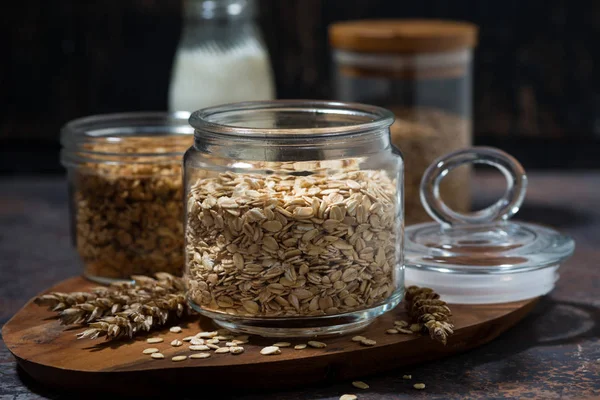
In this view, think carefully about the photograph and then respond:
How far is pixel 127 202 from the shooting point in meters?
1.07

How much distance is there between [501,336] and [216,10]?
810 millimetres

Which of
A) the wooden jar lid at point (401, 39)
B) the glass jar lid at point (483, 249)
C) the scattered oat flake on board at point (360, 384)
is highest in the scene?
the wooden jar lid at point (401, 39)

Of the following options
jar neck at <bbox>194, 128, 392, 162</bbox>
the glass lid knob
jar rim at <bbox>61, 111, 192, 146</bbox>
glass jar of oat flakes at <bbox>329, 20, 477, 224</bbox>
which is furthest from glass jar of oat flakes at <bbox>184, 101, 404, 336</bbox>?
glass jar of oat flakes at <bbox>329, 20, 477, 224</bbox>

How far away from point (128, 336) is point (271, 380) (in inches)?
6.2

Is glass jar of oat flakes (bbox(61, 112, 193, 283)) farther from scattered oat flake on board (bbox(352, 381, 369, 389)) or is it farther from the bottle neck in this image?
the bottle neck

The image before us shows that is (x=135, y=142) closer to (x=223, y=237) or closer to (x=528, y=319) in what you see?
(x=223, y=237)

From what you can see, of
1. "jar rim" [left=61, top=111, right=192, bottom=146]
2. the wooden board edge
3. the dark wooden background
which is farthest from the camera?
the dark wooden background

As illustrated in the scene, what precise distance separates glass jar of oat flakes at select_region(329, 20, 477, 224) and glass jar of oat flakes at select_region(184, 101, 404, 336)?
0.52 metres

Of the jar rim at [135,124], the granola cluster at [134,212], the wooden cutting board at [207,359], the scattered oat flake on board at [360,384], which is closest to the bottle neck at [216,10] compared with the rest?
the jar rim at [135,124]

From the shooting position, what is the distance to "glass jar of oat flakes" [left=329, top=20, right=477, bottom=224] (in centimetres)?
143

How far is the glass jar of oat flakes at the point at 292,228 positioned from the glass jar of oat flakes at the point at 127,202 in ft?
0.50

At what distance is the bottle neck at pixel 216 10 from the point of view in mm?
1532

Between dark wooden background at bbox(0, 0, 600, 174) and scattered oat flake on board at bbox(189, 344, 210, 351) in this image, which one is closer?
scattered oat flake on board at bbox(189, 344, 210, 351)

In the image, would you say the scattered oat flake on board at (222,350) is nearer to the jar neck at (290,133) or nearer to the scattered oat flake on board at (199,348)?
the scattered oat flake on board at (199,348)
